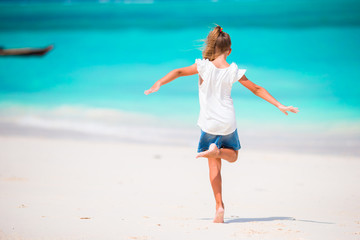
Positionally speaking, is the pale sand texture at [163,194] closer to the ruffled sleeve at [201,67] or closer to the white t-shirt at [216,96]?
the white t-shirt at [216,96]

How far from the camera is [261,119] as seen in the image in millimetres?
6250

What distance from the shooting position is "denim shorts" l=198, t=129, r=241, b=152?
7.16ft

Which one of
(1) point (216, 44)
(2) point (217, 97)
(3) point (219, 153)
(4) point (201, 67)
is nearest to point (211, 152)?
(3) point (219, 153)

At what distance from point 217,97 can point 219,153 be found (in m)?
0.29

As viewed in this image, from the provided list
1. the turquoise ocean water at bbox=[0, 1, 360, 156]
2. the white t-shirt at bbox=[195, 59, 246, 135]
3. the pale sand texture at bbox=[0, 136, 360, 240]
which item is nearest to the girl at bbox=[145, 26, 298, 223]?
the white t-shirt at bbox=[195, 59, 246, 135]

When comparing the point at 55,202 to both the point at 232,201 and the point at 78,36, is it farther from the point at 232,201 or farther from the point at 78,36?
the point at 78,36

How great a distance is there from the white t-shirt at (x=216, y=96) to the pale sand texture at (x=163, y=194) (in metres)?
0.50

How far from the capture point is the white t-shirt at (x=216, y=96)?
215 centimetres

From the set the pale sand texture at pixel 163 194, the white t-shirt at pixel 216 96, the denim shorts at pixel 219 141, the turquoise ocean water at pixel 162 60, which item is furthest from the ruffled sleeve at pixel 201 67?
the turquoise ocean water at pixel 162 60

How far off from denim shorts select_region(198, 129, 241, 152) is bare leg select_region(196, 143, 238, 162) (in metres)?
0.03

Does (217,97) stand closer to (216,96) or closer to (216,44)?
(216,96)

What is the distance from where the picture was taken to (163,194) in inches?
116

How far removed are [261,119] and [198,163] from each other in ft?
7.71

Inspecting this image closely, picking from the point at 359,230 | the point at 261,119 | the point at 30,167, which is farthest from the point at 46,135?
the point at 359,230
